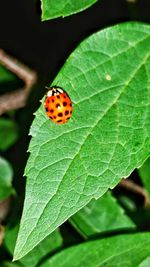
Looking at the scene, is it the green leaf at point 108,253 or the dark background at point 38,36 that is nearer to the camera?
the green leaf at point 108,253

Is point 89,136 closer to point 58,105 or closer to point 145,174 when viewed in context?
point 58,105

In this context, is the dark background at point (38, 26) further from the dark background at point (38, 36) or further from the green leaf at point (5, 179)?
the green leaf at point (5, 179)

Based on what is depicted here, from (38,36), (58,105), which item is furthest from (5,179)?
(38,36)

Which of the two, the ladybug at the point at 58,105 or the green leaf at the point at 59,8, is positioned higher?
the green leaf at the point at 59,8

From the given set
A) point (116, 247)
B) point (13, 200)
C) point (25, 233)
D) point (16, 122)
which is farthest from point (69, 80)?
point (16, 122)

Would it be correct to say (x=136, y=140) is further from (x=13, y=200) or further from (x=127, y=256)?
(x=13, y=200)

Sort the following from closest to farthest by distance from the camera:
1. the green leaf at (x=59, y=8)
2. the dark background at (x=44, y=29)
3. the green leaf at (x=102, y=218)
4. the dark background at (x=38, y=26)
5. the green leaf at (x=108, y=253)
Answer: the green leaf at (x=59, y=8) → the green leaf at (x=108, y=253) → the green leaf at (x=102, y=218) → the dark background at (x=44, y=29) → the dark background at (x=38, y=26)

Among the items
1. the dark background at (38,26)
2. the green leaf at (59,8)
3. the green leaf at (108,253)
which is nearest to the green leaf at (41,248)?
the green leaf at (108,253)
